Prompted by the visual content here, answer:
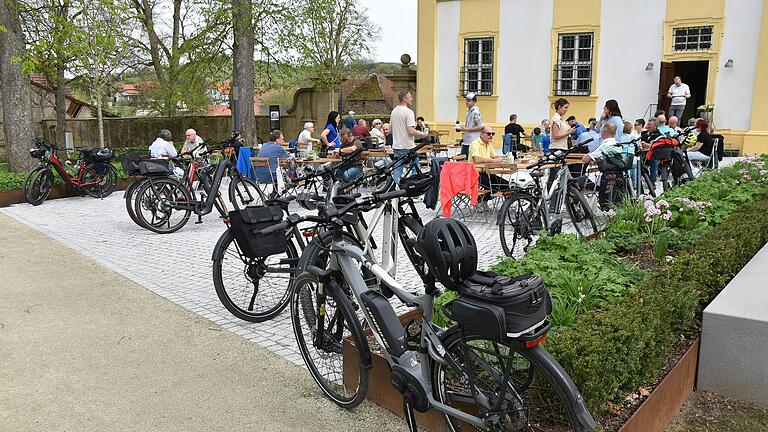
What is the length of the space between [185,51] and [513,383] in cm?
1918

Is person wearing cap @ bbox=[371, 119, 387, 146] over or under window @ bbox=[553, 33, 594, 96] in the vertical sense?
under

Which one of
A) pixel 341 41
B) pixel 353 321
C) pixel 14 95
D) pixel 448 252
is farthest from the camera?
pixel 341 41

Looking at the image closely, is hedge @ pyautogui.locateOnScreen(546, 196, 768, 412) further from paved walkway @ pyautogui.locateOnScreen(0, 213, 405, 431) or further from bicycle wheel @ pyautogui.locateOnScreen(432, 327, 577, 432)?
paved walkway @ pyautogui.locateOnScreen(0, 213, 405, 431)

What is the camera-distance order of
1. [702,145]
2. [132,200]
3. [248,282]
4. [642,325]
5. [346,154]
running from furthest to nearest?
[702,145] < [346,154] < [132,200] < [248,282] < [642,325]

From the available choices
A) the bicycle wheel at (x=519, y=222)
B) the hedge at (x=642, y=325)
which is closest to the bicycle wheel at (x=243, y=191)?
the bicycle wheel at (x=519, y=222)

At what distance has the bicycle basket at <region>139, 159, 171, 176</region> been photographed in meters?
8.82

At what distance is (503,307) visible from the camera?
2410 millimetres

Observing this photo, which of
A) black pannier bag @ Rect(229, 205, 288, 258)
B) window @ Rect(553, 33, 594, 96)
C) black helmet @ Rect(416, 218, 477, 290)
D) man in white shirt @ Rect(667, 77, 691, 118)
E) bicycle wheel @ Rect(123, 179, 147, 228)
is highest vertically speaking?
window @ Rect(553, 33, 594, 96)

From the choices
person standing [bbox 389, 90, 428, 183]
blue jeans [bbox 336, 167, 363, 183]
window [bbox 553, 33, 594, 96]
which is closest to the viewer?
blue jeans [bbox 336, 167, 363, 183]

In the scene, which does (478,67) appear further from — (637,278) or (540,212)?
(637,278)

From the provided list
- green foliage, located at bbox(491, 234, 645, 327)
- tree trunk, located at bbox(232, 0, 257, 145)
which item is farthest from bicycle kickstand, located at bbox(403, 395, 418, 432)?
tree trunk, located at bbox(232, 0, 257, 145)

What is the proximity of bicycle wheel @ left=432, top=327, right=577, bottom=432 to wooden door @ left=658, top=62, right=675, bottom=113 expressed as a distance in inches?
Result: 675

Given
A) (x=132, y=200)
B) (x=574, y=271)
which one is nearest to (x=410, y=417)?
(x=574, y=271)

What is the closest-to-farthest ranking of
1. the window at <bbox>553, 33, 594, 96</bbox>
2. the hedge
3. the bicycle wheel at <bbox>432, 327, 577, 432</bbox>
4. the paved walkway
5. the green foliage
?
the bicycle wheel at <bbox>432, 327, 577, 432</bbox>, the hedge, the paved walkway, the green foliage, the window at <bbox>553, 33, 594, 96</bbox>
